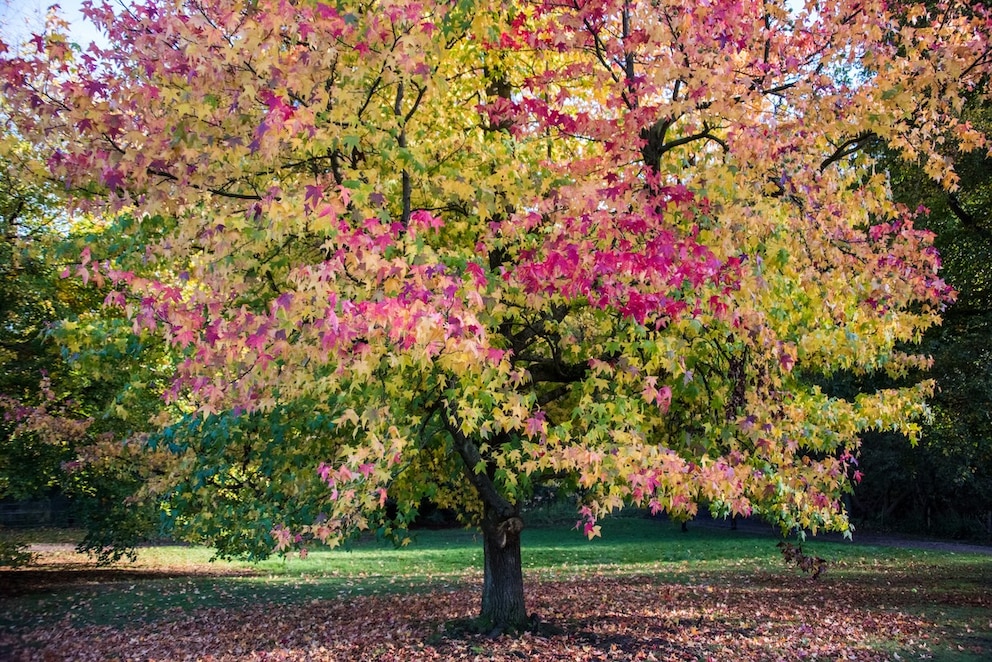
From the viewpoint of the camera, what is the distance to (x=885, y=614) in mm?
15602

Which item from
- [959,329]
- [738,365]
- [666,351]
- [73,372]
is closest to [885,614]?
[959,329]

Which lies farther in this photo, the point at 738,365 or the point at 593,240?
the point at 738,365

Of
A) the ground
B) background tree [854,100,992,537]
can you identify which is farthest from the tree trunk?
background tree [854,100,992,537]

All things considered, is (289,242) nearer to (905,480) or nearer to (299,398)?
(299,398)

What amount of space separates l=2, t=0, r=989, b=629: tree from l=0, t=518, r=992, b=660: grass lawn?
3.84 m

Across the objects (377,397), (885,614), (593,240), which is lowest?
(885,614)

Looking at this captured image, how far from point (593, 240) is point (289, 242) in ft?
12.7

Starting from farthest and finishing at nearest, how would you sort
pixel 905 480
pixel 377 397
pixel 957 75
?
pixel 905 480 → pixel 957 75 → pixel 377 397

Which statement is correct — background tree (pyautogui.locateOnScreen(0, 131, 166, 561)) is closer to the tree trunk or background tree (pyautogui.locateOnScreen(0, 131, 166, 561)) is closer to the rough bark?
the rough bark

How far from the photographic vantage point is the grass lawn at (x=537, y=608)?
12656 mm

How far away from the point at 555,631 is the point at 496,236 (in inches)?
281

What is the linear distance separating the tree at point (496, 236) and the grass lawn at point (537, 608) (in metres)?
3.84

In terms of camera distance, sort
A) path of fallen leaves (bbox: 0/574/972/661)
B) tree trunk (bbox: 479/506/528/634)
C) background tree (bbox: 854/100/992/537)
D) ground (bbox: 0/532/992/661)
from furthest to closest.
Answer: background tree (bbox: 854/100/992/537) < tree trunk (bbox: 479/506/528/634) < ground (bbox: 0/532/992/661) < path of fallen leaves (bbox: 0/574/972/661)

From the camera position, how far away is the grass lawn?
12.7m
